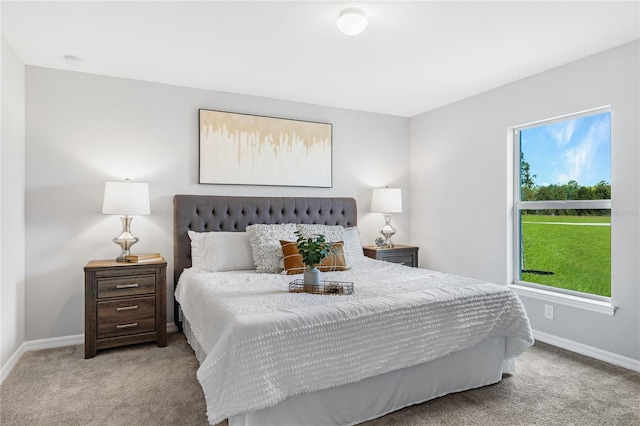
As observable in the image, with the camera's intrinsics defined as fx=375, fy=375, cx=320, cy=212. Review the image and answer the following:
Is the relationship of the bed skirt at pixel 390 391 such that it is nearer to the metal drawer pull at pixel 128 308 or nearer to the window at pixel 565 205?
the metal drawer pull at pixel 128 308

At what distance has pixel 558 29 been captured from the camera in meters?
2.63

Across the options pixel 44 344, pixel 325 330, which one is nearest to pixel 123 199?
pixel 44 344

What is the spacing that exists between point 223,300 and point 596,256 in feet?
10.2

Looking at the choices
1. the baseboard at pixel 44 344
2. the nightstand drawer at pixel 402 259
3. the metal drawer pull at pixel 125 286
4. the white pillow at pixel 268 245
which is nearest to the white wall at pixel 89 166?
the baseboard at pixel 44 344

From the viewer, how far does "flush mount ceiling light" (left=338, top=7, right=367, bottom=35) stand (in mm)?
2354

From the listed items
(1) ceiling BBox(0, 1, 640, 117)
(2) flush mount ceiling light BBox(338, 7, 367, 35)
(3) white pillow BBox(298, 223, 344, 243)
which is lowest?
(3) white pillow BBox(298, 223, 344, 243)

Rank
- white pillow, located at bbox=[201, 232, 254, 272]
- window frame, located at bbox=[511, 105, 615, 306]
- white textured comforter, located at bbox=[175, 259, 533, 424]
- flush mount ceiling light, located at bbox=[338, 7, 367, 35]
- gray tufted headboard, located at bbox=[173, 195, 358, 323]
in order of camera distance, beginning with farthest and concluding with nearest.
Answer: gray tufted headboard, located at bbox=[173, 195, 358, 323] → white pillow, located at bbox=[201, 232, 254, 272] → window frame, located at bbox=[511, 105, 615, 306] → flush mount ceiling light, located at bbox=[338, 7, 367, 35] → white textured comforter, located at bbox=[175, 259, 533, 424]

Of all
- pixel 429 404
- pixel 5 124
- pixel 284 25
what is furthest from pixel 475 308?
pixel 5 124

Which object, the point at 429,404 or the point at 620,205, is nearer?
the point at 429,404

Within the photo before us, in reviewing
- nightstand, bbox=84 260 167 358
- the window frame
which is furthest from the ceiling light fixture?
the window frame

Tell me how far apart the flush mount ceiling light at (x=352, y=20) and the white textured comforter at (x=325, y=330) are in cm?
170

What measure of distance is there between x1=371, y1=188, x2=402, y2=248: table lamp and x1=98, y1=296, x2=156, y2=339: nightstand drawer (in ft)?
8.71

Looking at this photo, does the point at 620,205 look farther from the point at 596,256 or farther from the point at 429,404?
the point at 429,404

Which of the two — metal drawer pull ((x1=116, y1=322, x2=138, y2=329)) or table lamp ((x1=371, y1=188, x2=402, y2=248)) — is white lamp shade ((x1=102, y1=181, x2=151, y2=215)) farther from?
table lamp ((x1=371, y1=188, x2=402, y2=248))
